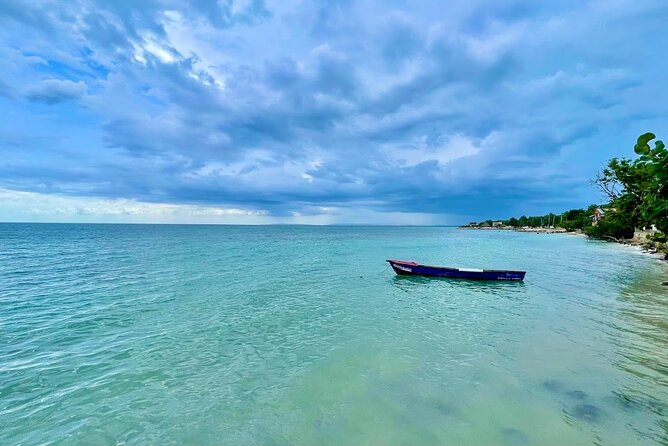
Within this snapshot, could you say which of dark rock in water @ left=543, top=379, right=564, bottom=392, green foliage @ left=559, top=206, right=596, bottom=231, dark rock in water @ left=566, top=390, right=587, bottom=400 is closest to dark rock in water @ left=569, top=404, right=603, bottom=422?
dark rock in water @ left=566, top=390, right=587, bottom=400

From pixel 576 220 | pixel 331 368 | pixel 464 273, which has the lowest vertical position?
pixel 331 368

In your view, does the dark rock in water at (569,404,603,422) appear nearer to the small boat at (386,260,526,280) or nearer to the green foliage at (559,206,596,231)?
the small boat at (386,260,526,280)

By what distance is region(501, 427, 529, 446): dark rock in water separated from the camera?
5.96 metres

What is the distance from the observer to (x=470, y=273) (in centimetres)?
2370

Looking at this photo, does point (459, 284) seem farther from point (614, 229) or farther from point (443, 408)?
point (614, 229)

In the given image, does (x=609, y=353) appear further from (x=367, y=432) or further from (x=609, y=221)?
(x=609, y=221)

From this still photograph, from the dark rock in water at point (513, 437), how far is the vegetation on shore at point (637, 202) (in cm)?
422

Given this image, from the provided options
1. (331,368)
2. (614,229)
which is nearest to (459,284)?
(331,368)

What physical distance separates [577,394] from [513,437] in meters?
2.72

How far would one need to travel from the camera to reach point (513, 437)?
612 centimetres

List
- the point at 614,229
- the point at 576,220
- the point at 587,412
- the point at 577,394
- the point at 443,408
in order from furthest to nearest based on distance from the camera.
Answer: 1. the point at 576,220
2. the point at 614,229
3. the point at 577,394
4. the point at 443,408
5. the point at 587,412

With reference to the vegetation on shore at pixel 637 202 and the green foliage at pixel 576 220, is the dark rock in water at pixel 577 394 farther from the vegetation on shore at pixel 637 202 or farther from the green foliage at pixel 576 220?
the green foliage at pixel 576 220

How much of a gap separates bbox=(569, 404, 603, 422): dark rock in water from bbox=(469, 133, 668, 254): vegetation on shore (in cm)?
399

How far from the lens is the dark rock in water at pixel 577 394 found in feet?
24.7
